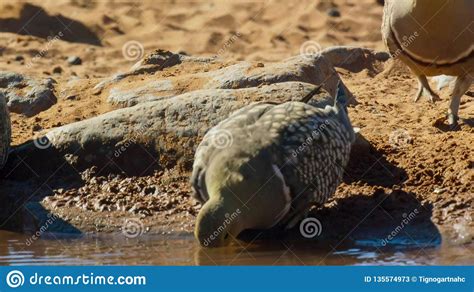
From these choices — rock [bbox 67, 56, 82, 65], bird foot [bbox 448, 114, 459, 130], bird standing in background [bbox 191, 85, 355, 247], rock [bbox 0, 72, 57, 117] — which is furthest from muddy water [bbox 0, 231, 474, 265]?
rock [bbox 67, 56, 82, 65]

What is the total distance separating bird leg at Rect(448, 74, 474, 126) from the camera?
28.5 feet

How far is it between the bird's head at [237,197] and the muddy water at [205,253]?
228mm

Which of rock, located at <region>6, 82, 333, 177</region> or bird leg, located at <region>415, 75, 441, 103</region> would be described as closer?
rock, located at <region>6, 82, 333, 177</region>

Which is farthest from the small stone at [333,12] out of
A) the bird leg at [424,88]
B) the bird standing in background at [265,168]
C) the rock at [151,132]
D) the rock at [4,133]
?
the bird standing in background at [265,168]

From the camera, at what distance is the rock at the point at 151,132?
838 centimetres

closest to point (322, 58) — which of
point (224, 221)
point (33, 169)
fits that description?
point (33, 169)

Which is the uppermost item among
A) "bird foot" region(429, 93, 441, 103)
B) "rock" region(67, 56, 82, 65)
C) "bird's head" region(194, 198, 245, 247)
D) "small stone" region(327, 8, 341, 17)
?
"bird's head" region(194, 198, 245, 247)

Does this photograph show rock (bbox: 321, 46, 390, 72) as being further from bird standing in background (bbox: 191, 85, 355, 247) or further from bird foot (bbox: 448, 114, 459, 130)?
bird standing in background (bbox: 191, 85, 355, 247)

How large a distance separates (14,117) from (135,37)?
7.12 meters

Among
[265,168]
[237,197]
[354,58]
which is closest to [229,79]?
[265,168]

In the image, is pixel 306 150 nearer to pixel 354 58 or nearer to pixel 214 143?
pixel 214 143

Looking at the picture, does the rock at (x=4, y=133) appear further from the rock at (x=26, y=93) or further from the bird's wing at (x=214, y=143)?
the bird's wing at (x=214, y=143)

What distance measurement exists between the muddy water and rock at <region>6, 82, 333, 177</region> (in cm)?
96
